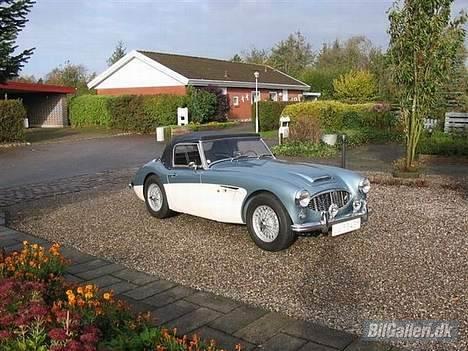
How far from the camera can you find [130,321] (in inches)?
121

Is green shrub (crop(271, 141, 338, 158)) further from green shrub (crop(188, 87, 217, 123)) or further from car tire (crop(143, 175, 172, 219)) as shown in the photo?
green shrub (crop(188, 87, 217, 123))

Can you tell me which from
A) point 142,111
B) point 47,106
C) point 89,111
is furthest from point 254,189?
point 47,106

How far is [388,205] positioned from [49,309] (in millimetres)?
6357

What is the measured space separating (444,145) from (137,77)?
26910 millimetres

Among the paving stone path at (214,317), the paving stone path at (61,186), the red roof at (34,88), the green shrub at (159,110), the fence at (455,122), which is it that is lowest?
the paving stone path at (214,317)

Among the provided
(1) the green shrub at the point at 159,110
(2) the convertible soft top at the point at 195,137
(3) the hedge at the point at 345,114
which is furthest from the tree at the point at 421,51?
(1) the green shrub at the point at 159,110

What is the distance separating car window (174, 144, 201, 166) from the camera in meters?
6.70

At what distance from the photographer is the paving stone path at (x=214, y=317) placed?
3391mm

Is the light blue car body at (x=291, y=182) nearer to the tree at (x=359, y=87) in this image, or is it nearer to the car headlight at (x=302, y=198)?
the car headlight at (x=302, y=198)

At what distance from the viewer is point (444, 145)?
14516 millimetres

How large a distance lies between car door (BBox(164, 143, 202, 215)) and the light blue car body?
0.08 feet

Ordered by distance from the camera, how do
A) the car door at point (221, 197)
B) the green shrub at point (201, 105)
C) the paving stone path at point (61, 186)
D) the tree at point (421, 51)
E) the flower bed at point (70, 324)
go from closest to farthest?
the flower bed at point (70, 324)
the car door at point (221, 197)
the paving stone path at point (61, 186)
the tree at point (421, 51)
the green shrub at point (201, 105)

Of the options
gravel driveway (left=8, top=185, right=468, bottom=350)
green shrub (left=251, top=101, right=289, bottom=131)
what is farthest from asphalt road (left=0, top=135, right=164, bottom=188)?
green shrub (left=251, top=101, right=289, bottom=131)

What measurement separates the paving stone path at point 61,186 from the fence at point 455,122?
1204 cm
